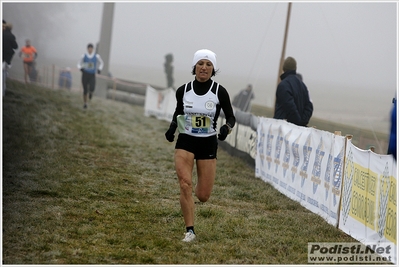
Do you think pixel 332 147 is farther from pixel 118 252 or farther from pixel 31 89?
pixel 31 89

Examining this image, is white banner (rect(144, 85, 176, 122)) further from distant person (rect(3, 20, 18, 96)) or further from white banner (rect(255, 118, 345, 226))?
white banner (rect(255, 118, 345, 226))

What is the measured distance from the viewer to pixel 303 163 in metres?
10.2

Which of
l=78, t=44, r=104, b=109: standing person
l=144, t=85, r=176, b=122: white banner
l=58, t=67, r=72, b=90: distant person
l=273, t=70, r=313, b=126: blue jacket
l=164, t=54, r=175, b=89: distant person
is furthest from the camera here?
l=164, t=54, r=175, b=89: distant person

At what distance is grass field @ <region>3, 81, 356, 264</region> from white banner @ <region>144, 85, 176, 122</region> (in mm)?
7096

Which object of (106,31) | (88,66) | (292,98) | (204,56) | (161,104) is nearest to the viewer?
(204,56)

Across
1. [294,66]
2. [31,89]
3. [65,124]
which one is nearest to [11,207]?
[294,66]

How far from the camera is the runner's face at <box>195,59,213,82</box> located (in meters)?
7.40

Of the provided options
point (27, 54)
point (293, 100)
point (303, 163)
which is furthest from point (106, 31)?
point (303, 163)

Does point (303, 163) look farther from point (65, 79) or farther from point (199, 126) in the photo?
point (65, 79)

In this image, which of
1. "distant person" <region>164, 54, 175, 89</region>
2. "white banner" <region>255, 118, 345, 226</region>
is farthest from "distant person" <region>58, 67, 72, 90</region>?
"white banner" <region>255, 118, 345, 226</region>

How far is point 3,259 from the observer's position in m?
6.30

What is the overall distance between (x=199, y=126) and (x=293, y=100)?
4418 mm

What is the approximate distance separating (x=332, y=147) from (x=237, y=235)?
196 cm

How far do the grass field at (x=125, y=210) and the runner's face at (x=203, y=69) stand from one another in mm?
1683
